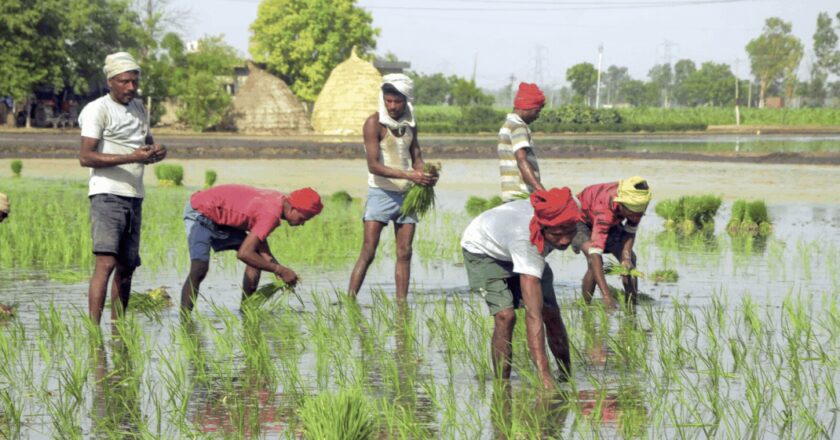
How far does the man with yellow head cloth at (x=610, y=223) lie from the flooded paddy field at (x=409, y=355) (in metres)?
0.25

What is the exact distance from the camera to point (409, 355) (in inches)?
284

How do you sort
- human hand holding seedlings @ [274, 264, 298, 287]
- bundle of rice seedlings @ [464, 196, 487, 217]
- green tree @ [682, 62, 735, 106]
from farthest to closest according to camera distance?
green tree @ [682, 62, 735, 106] < bundle of rice seedlings @ [464, 196, 487, 217] < human hand holding seedlings @ [274, 264, 298, 287]

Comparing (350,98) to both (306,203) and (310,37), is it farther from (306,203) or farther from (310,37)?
(306,203)

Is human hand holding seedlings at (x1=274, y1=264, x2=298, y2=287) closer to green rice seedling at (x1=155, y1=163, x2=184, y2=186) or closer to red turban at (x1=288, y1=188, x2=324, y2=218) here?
red turban at (x1=288, y1=188, x2=324, y2=218)

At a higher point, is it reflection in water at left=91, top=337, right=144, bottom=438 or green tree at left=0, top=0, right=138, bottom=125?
green tree at left=0, top=0, right=138, bottom=125

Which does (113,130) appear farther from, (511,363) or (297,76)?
(297,76)

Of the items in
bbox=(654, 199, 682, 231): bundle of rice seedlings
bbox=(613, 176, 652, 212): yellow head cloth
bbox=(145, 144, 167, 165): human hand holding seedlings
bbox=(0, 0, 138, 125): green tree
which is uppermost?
bbox=(0, 0, 138, 125): green tree

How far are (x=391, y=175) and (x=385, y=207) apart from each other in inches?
11.8

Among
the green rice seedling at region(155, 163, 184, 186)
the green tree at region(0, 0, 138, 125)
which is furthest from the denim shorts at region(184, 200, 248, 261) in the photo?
the green tree at region(0, 0, 138, 125)

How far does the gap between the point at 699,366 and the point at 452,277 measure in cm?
424

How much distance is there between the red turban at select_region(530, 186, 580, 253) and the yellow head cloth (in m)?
2.16

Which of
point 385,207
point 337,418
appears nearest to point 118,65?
point 385,207

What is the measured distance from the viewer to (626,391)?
20.1 feet

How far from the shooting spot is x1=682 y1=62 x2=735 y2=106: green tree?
14752 centimetres
